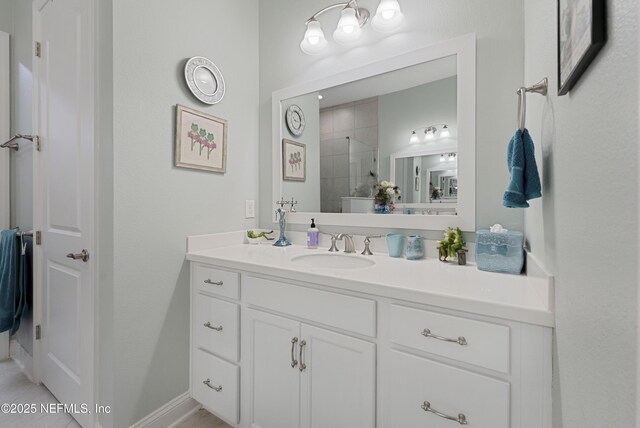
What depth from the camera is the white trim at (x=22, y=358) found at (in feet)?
6.30

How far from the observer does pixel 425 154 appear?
57.5 inches

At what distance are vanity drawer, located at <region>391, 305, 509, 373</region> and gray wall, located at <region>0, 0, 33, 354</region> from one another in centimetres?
249

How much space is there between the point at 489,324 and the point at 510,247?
1.43 ft

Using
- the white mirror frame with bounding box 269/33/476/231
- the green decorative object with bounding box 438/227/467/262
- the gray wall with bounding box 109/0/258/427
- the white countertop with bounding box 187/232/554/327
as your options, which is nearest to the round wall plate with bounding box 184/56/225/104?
the gray wall with bounding box 109/0/258/427

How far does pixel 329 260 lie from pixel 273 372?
0.62 metres

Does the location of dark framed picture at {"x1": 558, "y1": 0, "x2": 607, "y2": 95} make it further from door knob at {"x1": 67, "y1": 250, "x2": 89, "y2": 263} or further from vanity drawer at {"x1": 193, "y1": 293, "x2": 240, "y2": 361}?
door knob at {"x1": 67, "y1": 250, "x2": 89, "y2": 263}

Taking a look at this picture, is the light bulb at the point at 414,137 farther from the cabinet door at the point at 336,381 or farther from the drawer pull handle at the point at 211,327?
the drawer pull handle at the point at 211,327

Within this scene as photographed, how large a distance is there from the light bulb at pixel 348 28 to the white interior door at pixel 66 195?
124 centimetres

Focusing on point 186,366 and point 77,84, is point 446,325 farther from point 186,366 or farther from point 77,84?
point 77,84

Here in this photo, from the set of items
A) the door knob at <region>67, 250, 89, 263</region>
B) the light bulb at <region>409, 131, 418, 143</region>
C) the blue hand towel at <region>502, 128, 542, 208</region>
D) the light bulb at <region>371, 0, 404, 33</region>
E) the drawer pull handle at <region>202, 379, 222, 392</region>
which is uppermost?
the light bulb at <region>371, 0, 404, 33</region>

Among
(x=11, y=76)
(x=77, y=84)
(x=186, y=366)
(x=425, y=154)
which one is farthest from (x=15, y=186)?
(x=425, y=154)

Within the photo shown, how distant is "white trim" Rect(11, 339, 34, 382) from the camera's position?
192 centimetres

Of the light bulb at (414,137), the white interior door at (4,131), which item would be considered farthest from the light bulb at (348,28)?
the white interior door at (4,131)

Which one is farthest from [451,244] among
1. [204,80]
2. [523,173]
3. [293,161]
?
[204,80]
